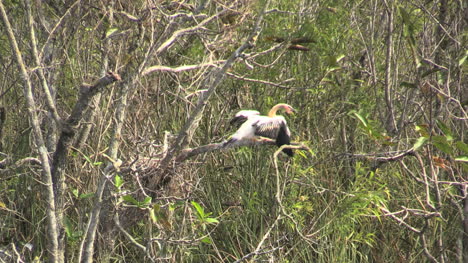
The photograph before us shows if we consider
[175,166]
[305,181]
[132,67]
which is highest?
[132,67]

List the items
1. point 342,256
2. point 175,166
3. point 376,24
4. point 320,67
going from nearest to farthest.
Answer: point 175,166 → point 342,256 → point 320,67 → point 376,24

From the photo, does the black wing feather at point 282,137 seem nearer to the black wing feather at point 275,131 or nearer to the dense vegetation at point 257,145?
the black wing feather at point 275,131

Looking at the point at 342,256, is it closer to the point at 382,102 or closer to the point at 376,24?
the point at 382,102

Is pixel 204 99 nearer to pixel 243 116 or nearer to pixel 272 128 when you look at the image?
pixel 272 128

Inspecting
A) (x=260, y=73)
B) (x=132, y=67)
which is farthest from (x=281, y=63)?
(x=132, y=67)

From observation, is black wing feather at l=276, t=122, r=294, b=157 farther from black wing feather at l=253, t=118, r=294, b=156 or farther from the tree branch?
the tree branch

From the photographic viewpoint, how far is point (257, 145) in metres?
5.28

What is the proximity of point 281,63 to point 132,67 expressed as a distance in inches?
55.7

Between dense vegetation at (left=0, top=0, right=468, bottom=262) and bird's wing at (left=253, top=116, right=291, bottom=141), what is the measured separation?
199mm

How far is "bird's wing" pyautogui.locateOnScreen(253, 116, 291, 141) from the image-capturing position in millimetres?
4945

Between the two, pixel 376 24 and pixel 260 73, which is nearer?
pixel 260 73

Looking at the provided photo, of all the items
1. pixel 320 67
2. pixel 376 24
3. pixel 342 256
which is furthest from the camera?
pixel 376 24

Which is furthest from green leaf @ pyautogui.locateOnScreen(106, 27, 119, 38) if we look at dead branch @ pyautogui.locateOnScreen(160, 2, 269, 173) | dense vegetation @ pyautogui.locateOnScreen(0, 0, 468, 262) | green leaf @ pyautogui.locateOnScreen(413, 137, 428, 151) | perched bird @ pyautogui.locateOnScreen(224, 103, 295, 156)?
green leaf @ pyautogui.locateOnScreen(413, 137, 428, 151)

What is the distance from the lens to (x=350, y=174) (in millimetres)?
6188
